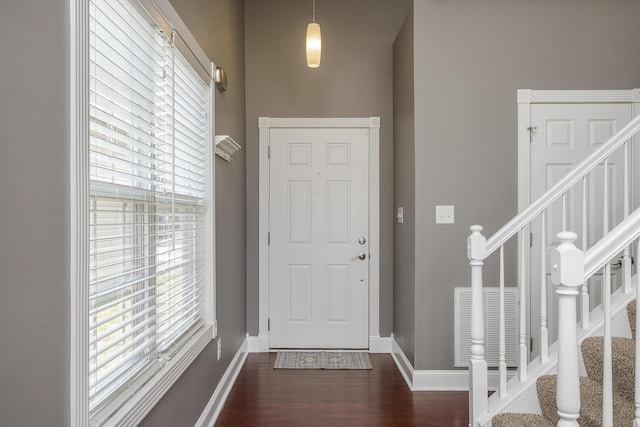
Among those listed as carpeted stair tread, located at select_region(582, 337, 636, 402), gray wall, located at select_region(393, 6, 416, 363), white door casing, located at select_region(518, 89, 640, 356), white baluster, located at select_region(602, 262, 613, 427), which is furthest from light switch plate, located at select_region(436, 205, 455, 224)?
Answer: white baluster, located at select_region(602, 262, 613, 427)

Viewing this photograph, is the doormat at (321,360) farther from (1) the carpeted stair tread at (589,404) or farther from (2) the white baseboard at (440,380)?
(1) the carpeted stair tread at (589,404)

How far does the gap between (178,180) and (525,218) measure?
5.77ft

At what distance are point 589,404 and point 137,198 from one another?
1.98 m

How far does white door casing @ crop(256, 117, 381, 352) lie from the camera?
4.12 metres

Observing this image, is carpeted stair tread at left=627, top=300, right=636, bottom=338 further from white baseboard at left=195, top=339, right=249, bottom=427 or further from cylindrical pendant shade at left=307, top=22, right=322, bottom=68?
white baseboard at left=195, top=339, right=249, bottom=427

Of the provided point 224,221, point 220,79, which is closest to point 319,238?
point 224,221

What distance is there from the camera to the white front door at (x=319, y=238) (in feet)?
13.6

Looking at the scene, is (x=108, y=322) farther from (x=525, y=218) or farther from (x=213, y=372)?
(x=525, y=218)

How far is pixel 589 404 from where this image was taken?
181 centimetres

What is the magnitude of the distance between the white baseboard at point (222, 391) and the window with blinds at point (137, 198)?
1.78ft

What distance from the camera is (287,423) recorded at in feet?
8.89

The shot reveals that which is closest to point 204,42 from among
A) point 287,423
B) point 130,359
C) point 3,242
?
point 130,359

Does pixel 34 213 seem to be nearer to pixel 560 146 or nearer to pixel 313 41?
pixel 313 41

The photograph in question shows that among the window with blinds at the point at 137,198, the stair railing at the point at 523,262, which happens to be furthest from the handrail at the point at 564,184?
the window with blinds at the point at 137,198
